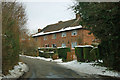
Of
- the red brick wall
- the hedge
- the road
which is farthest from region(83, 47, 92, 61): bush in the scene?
the red brick wall

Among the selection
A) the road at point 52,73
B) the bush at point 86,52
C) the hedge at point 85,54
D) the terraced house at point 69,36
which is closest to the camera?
the road at point 52,73

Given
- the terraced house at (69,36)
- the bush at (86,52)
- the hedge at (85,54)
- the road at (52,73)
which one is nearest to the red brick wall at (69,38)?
the terraced house at (69,36)

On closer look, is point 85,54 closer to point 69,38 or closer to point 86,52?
point 86,52

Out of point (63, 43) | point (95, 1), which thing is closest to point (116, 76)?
point (95, 1)

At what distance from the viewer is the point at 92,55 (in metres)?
14.8

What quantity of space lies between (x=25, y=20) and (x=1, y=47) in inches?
469

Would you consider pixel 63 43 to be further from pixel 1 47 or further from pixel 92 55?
pixel 1 47

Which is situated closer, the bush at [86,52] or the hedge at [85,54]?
the hedge at [85,54]

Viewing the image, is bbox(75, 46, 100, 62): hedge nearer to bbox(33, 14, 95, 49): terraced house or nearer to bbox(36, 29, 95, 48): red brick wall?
bbox(33, 14, 95, 49): terraced house

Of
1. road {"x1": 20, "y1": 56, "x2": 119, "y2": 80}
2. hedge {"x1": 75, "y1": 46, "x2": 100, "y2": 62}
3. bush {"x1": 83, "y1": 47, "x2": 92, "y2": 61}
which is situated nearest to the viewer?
road {"x1": 20, "y1": 56, "x2": 119, "y2": 80}

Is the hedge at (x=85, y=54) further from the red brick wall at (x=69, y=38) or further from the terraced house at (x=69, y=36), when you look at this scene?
the red brick wall at (x=69, y=38)

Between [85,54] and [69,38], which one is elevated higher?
[69,38]

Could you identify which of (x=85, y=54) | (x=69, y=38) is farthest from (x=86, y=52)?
(x=69, y=38)

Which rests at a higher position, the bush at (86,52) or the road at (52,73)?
the bush at (86,52)
